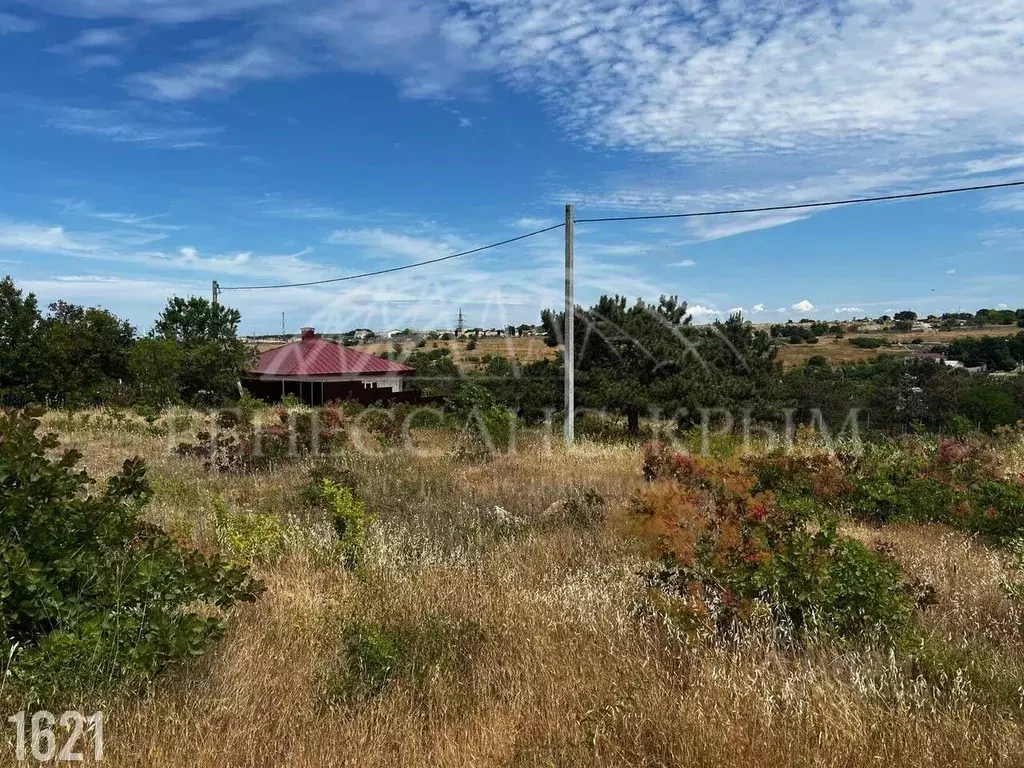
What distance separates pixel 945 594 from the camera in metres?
4.59

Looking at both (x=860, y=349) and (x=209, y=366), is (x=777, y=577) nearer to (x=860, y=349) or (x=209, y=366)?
(x=209, y=366)

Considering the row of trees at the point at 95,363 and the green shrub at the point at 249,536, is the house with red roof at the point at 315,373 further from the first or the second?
the green shrub at the point at 249,536

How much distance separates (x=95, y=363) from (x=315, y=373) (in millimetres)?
7095

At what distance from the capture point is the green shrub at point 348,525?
215 inches

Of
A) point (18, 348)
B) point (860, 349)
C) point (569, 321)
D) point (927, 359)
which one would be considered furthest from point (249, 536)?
point (860, 349)

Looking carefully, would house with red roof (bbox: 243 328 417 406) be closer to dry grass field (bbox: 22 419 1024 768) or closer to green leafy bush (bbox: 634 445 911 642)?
dry grass field (bbox: 22 419 1024 768)

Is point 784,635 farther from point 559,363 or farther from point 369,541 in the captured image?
point 559,363

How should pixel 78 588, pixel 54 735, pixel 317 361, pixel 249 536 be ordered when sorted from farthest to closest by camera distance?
pixel 317 361
pixel 249 536
pixel 78 588
pixel 54 735

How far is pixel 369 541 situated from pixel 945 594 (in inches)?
168

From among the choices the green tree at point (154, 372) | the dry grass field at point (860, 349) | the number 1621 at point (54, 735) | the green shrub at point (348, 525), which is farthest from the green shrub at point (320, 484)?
the dry grass field at point (860, 349)

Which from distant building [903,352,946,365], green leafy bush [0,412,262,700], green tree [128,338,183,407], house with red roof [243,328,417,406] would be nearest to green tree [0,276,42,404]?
green tree [128,338,183,407]

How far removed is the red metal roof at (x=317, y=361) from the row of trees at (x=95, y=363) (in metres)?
3.47

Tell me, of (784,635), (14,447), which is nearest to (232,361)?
(14,447)

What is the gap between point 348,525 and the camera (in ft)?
19.0
